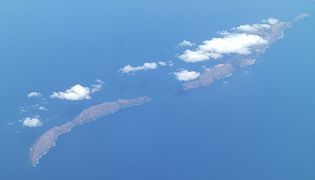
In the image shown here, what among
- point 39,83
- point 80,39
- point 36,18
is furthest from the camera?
point 36,18

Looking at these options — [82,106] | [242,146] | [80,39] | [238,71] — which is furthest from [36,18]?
[242,146]

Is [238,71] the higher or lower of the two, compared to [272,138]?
higher

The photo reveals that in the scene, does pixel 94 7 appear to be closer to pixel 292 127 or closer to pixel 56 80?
pixel 56 80
